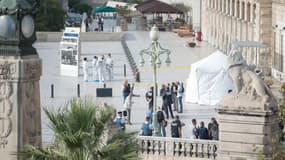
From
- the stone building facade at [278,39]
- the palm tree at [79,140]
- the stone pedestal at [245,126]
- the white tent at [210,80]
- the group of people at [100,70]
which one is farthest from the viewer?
the stone building facade at [278,39]

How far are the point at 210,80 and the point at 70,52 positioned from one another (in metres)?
11.7

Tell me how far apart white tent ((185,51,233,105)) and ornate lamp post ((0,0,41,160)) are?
21736 millimetres

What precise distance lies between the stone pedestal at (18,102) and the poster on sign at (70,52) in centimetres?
3100

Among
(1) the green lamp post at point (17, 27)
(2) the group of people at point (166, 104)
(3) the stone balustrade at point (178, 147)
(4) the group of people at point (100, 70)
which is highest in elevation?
(1) the green lamp post at point (17, 27)

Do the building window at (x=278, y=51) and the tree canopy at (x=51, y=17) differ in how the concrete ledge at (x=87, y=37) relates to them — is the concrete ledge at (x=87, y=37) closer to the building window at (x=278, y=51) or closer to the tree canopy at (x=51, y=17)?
the tree canopy at (x=51, y=17)

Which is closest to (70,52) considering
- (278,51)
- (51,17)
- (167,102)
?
(278,51)

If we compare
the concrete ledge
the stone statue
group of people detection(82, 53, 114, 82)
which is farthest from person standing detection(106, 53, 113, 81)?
the stone statue

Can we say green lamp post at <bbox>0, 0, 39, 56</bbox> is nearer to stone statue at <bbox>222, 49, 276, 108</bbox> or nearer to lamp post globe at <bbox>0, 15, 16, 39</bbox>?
lamp post globe at <bbox>0, 15, 16, 39</bbox>

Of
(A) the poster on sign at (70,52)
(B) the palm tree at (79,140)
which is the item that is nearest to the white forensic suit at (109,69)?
(A) the poster on sign at (70,52)

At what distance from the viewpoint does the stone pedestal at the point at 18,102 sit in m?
15.2

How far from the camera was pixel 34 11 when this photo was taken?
606 inches

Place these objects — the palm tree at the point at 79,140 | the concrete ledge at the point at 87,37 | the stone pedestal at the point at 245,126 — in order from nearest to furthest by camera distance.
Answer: the palm tree at the point at 79,140 → the stone pedestal at the point at 245,126 → the concrete ledge at the point at 87,37

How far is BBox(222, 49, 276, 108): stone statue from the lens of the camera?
19.3m

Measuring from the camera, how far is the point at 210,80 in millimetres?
37000
